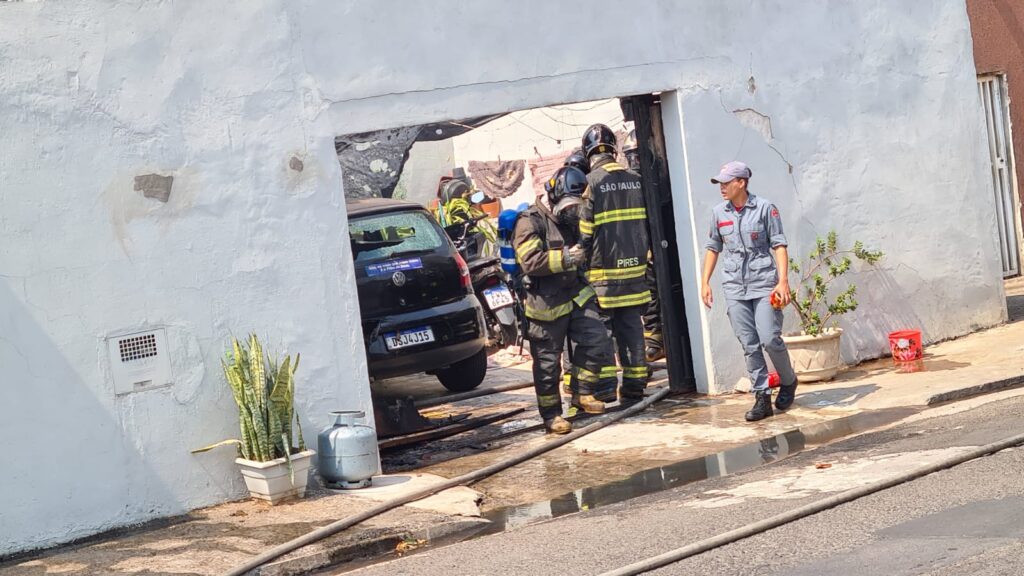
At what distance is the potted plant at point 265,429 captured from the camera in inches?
320

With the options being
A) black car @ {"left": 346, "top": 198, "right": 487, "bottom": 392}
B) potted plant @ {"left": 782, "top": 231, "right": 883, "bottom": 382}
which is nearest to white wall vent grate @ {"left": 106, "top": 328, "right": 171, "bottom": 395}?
black car @ {"left": 346, "top": 198, "right": 487, "bottom": 392}

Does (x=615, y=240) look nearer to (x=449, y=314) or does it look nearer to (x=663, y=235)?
(x=663, y=235)

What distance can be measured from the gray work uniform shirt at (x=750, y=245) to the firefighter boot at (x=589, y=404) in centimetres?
145

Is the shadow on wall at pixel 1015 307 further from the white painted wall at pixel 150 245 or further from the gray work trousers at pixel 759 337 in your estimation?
the white painted wall at pixel 150 245

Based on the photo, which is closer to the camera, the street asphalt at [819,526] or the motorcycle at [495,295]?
the street asphalt at [819,526]

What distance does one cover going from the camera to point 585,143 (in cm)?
1064

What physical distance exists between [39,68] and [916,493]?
222 inches

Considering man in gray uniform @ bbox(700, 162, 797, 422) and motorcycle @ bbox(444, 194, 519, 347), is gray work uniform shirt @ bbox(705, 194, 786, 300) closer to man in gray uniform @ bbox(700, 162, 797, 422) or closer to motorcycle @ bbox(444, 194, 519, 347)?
man in gray uniform @ bbox(700, 162, 797, 422)

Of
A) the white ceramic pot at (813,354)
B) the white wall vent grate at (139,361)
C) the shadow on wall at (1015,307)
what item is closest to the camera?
the white wall vent grate at (139,361)

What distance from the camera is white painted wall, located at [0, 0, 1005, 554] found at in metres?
7.81

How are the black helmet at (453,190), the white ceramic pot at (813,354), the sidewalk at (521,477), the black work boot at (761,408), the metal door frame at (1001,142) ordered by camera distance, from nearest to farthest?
the sidewalk at (521,477) → the black work boot at (761,408) → the white ceramic pot at (813,354) → the metal door frame at (1001,142) → the black helmet at (453,190)

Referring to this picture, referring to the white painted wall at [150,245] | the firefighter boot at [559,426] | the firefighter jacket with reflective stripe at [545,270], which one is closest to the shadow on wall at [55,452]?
the white painted wall at [150,245]

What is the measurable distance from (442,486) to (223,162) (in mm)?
2572

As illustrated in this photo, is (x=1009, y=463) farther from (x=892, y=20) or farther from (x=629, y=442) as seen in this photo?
(x=892, y=20)
